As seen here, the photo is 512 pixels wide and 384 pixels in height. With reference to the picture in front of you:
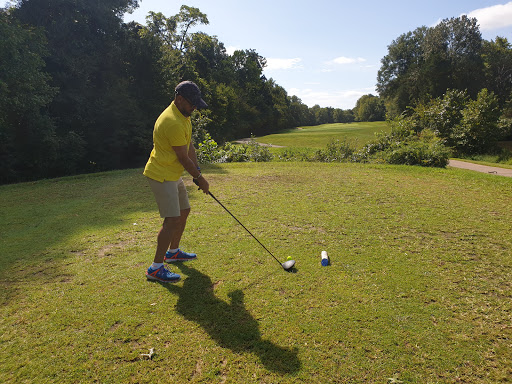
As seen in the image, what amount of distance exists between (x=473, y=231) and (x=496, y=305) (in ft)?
8.06

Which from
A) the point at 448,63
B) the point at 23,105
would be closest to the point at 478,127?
the point at 23,105

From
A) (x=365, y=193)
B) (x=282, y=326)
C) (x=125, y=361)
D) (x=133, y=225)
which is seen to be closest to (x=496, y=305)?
(x=282, y=326)

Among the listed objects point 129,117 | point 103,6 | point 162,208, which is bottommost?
point 162,208

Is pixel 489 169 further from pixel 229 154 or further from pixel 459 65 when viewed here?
pixel 459 65

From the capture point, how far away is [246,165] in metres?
13.6

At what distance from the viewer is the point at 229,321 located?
305cm

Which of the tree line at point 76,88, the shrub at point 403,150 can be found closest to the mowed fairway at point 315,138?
the shrub at point 403,150

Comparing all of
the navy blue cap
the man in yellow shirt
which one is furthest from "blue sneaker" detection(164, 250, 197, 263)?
the navy blue cap

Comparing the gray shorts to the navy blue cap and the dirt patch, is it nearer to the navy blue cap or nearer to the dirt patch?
the navy blue cap

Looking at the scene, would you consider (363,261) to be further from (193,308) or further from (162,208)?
(162,208)

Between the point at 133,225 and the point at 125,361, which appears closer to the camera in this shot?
the point at 125,361

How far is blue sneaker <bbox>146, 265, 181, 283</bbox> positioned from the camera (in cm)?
376

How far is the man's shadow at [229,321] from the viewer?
260 centimetres

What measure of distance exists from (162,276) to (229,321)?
1.15m
